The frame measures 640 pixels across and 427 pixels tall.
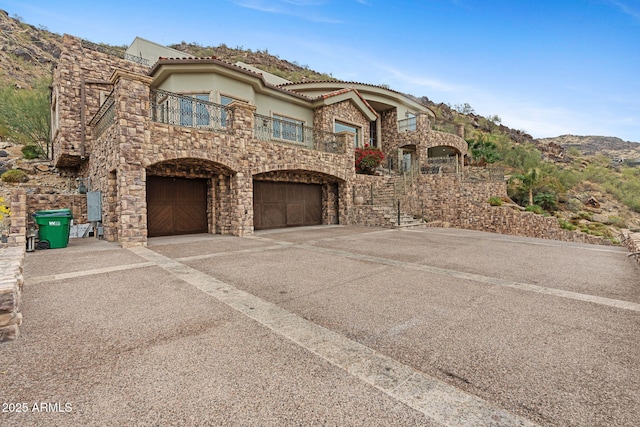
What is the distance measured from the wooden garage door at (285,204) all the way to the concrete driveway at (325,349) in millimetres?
8578

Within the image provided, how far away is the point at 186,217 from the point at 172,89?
18.6ft

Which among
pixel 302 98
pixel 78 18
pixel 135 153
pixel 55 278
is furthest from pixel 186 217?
pixel 78 18

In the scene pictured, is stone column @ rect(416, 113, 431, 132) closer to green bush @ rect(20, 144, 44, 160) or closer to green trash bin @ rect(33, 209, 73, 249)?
green trash bin @ rect(33, 209, 73, 249)

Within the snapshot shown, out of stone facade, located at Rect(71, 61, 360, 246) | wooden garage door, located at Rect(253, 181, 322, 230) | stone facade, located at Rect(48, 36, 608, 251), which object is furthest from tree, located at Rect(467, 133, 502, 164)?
wooden garage door, located at Rect(253, 181, 322, 230)

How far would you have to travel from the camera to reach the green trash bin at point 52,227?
8.34m

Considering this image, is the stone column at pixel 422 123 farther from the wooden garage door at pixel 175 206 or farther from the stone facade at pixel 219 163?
the wooden garage door at pixel 175 206

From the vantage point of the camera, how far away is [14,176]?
13750 millimetres

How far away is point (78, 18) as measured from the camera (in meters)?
27.6

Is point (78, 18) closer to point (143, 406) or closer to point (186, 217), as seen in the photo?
point (186, 217)

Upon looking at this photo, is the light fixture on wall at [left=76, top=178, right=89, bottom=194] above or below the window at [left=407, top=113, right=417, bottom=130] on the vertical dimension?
below

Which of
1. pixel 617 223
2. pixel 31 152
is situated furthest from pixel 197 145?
pixel 617 223

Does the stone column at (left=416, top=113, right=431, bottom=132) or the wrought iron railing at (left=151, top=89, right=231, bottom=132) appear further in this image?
the stone column at (left=416, top=113, right=431, bottom=132)

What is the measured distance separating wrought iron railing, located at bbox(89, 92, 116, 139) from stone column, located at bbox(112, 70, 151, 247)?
827mm

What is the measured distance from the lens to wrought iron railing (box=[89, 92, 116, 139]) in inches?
380
